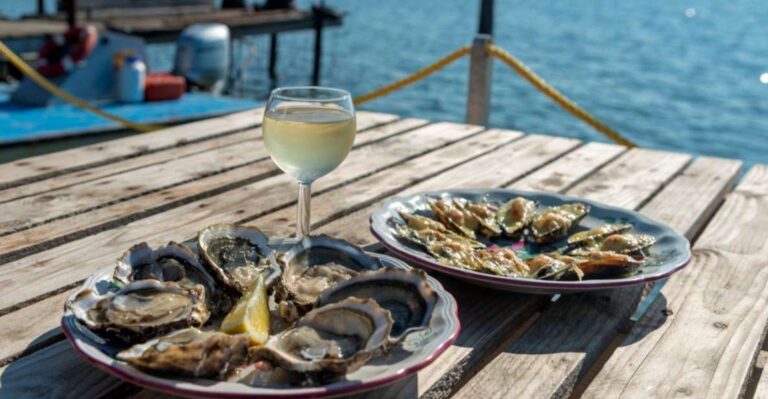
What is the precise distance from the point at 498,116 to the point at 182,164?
18452mm

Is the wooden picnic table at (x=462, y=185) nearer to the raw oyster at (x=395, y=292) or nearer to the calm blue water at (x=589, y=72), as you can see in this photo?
the raw oyster at (x=395, y=292)

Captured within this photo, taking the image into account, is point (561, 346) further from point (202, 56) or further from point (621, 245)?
point (202, 56)

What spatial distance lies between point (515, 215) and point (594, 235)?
0.21 metres

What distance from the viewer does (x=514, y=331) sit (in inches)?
67.3

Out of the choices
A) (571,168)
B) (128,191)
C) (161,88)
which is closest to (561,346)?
(128,191)

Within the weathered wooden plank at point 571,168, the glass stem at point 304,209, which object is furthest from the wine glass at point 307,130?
the weathered wooden plank at point 571,168

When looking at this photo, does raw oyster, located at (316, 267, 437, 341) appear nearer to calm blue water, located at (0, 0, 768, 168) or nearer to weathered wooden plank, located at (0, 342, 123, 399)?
weathered wooden plank, located at (0, 342, 123, 399)

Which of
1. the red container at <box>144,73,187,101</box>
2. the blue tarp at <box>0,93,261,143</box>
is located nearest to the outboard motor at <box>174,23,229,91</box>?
the blue tarp at <box>0,93,261,143</box>

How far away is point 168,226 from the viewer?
221cm

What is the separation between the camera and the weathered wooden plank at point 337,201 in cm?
152

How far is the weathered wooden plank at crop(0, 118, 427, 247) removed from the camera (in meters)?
2.19

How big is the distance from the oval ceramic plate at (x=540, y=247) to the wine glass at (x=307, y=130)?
0.67 feet

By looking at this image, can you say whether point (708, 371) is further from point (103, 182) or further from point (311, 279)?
point (103, 182)

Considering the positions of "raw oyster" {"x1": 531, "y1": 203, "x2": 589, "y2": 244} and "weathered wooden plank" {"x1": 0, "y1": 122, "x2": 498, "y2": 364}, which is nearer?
"weathered wooden plank" {"x1": 0, "y1": 122, "x2": 498, "y2": 364}
